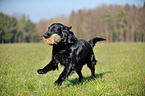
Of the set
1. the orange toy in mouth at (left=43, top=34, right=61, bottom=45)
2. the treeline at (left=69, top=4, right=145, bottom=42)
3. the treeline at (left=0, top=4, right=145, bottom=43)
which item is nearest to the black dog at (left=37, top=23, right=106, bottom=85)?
the orange toy in mouth at (left=43, top=34, right=61, bottom=45)

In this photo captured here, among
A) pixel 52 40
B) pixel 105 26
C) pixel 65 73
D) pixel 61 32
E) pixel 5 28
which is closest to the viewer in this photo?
pixel 52 40

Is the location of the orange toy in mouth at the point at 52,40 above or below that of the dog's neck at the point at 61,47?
above

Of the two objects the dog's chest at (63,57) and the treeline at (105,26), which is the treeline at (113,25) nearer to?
the treeline at (105,26)

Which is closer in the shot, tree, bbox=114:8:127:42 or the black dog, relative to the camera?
the black dog

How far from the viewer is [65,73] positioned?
339cm

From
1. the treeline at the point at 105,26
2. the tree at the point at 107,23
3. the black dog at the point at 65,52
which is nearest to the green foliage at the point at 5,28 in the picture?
the black dog at the point at 65,52

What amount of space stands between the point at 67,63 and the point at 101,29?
5680 centimetres

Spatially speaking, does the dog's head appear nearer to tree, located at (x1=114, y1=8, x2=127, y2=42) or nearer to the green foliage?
the green foliage

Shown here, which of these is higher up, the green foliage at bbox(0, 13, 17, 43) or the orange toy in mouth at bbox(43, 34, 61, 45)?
the green foliage at bbox(0, 13, 17, 43)

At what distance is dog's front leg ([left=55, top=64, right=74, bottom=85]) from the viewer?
10.9 feet

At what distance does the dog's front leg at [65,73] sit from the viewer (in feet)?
10.9

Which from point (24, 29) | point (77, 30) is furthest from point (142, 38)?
point (24, 29)

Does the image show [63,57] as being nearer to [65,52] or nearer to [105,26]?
[65,52]

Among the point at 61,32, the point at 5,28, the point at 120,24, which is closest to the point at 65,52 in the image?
the point at 61,32
